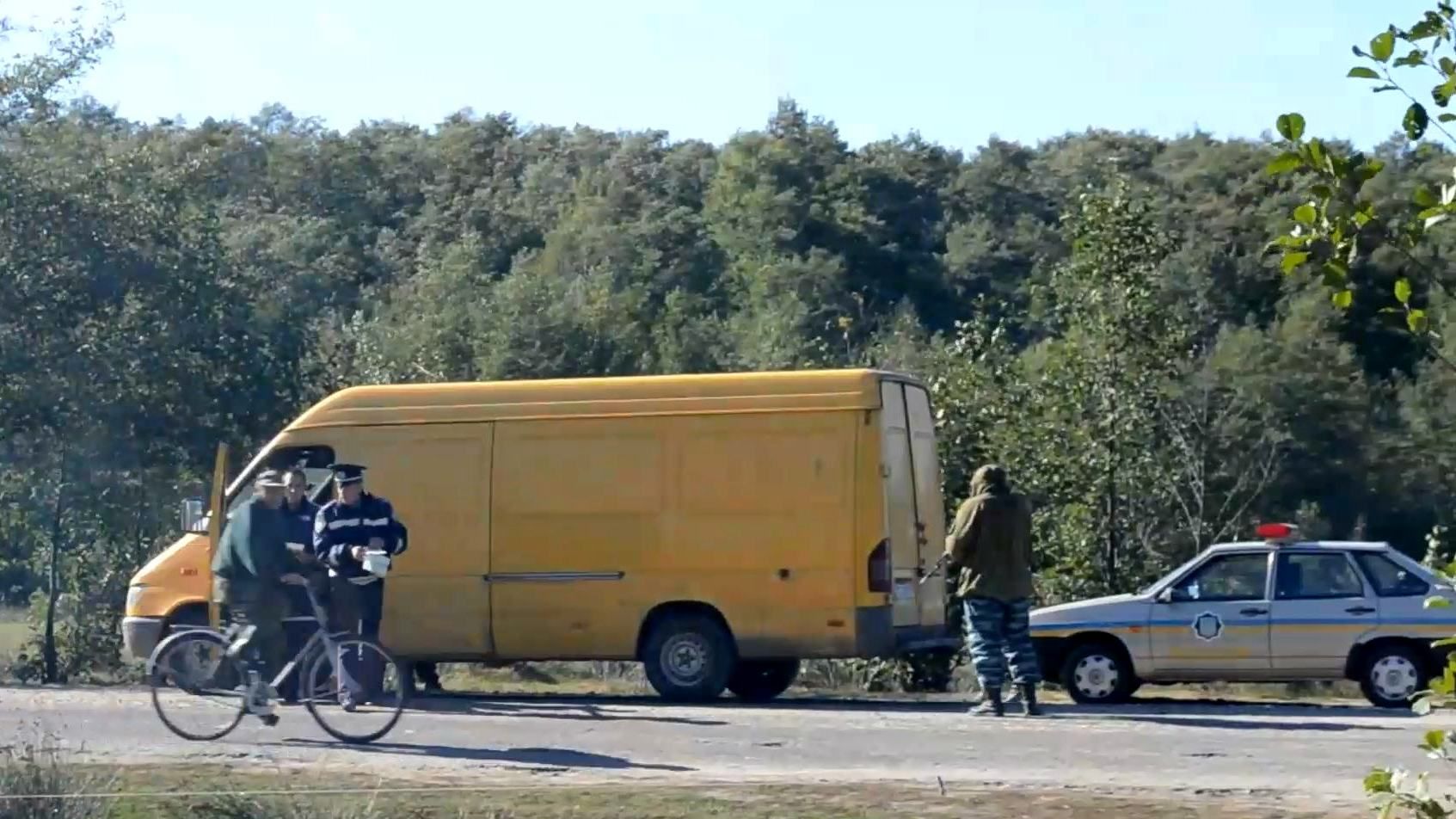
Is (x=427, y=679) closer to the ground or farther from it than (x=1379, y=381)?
closer to the ground

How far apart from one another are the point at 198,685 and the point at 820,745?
387 centimetres

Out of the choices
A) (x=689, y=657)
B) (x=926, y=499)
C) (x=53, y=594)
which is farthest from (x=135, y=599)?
(x=926, y=499)

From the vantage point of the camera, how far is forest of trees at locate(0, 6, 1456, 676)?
22.6 meters

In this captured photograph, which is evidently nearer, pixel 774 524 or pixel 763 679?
pixel 774 524

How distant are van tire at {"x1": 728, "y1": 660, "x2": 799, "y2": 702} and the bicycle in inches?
175

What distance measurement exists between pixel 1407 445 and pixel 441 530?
100 ft

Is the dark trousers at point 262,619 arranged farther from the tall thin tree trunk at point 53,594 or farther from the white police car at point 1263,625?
the tall thin tree trunk at point 53,594

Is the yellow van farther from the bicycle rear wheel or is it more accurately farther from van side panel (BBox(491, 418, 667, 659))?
the bicycle rear wheel

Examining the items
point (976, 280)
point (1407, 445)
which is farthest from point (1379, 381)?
point (976, 280)

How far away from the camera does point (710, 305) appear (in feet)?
179

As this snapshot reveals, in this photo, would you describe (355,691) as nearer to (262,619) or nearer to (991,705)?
(262,619)

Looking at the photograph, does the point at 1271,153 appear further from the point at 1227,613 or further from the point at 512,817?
the point at 1227,613

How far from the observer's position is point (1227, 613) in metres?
16.0

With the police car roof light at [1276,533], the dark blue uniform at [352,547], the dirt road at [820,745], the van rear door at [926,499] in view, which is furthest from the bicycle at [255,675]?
the police car roof light at [1276,533]
